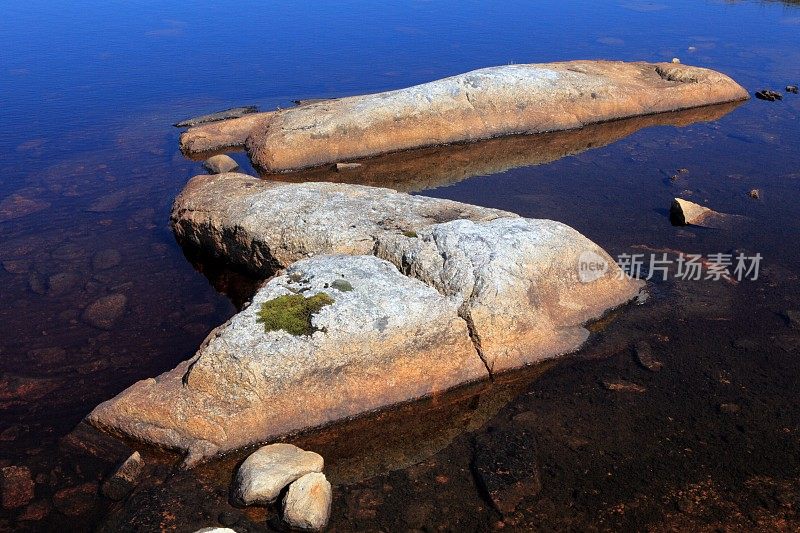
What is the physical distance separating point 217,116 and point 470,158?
27.6 feet

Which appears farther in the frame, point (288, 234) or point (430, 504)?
point (288, 234)

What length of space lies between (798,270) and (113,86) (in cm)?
2304

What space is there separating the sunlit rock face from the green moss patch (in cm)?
3

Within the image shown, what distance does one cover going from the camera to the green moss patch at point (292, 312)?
9500mm

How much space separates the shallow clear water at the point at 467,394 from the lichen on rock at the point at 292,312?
4.82 feet

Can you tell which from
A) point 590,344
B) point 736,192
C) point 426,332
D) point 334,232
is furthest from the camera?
point 736,192

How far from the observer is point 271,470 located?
8.00 metres

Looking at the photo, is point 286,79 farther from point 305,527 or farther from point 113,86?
point 305,527

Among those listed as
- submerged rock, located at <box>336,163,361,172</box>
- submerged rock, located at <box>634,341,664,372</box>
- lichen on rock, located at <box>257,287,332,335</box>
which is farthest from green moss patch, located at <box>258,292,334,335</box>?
submerged rock, located at <box>336,163,361,172</box>

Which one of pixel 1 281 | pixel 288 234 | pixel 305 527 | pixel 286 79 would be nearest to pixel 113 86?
pixel 286 79

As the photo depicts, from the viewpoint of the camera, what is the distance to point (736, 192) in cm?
1675

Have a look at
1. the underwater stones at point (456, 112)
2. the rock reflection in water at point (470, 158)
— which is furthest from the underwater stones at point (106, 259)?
the underwater stones at point (456, 112)

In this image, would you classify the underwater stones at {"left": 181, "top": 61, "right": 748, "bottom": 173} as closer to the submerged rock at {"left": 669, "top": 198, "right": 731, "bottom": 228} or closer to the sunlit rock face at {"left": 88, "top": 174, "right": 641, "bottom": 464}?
the sunlit rock face at {"left": 88, "top": 174, "right": 641, "bottom": 464}

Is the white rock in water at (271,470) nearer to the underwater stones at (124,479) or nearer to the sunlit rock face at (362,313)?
the sunlit rock face at (362,313)
